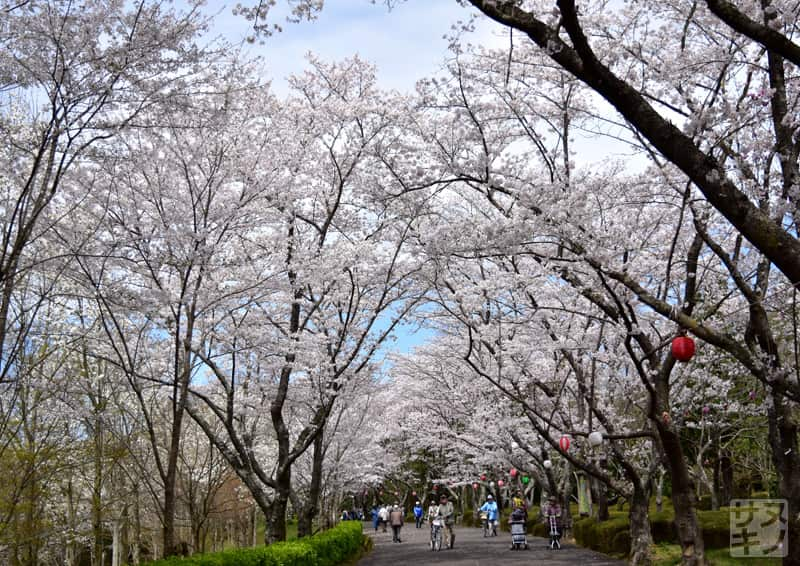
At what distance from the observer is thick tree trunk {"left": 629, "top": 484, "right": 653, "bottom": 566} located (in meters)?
13.7

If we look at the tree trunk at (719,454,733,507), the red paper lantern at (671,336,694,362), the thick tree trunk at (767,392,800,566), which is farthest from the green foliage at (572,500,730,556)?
the red paper lantern at (671,336,694,362)

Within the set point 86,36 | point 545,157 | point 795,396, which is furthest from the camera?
point 545,157

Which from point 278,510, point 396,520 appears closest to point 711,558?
point 278,510

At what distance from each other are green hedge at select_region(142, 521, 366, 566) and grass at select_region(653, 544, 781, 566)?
647 centimetres

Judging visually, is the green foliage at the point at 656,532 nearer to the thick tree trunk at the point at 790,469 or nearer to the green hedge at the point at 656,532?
the green hedge at the point at 656,532

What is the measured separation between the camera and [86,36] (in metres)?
6.19

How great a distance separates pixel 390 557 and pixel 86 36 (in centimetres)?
1649

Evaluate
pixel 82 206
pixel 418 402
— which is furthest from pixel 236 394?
pixel 418 402

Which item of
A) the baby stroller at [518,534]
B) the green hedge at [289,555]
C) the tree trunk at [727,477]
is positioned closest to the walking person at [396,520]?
the baby stroller at [518,534]

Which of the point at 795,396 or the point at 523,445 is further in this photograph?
the point at 523,445

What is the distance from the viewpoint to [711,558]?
13039mm

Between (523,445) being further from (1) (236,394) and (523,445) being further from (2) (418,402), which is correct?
(2) (418,402)

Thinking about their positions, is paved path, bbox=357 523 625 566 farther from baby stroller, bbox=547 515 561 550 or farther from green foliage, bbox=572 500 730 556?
green foliage, bbox=572 500 730 556

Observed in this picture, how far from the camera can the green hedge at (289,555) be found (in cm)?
905
